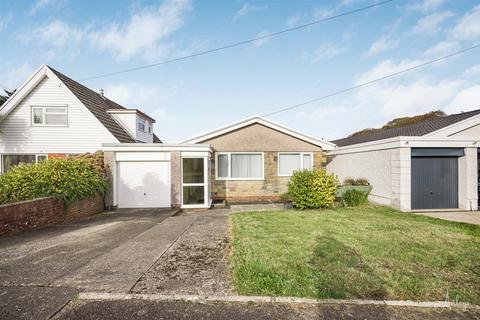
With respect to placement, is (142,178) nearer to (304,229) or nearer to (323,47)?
(304,229)

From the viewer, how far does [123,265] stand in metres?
4.77

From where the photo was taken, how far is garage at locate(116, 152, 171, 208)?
1210cm

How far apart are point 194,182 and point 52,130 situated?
9650mm

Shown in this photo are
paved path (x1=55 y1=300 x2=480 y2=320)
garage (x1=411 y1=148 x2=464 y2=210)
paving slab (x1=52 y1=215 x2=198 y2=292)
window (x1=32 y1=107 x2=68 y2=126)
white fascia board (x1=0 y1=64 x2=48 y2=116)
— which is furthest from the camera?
window (x1=32 y1=107 x2=68 y2=126)

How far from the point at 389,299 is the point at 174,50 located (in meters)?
16.9

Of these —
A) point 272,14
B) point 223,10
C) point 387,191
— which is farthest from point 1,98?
point 387,191

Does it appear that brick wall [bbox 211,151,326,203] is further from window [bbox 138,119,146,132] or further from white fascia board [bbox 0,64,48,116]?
white fascia board [bbox 0,64,48,116]

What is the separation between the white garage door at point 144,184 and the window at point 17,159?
6.37 meters

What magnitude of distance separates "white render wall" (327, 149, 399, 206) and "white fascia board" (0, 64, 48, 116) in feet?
63.1

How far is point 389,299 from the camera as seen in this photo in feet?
11.4

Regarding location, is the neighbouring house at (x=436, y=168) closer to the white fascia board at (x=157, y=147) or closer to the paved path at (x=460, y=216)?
the paved path at (x=460, y=216)

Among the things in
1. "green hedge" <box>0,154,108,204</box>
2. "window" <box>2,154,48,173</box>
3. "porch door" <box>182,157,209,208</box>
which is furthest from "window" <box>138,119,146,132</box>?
"porch door" <box>182,157,209,208</box>

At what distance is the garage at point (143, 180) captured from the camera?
39.7 feet

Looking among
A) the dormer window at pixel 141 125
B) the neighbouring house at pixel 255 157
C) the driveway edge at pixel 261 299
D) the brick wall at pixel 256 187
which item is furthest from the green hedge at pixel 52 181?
the dormer window at pixel 141 125
